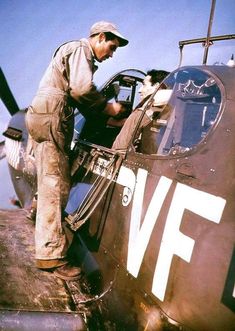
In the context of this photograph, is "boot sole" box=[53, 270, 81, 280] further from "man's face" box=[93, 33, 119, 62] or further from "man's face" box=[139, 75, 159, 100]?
"man's face" box=[93, 33, 119, 62]

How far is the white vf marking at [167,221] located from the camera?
173 cm

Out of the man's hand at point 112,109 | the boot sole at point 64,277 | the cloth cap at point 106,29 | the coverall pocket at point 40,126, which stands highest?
the cloth cap at point 106,29

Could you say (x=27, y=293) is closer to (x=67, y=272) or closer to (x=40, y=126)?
(x=67, y=272)

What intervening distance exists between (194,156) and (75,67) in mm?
1518

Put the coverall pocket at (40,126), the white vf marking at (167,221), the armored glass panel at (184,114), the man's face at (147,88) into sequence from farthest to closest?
1. the man's face at (147,88)
2. the coverall pocket at (40,126)
3. the armored glass panel at (184,114)
4. the white vf marking at (167,221)

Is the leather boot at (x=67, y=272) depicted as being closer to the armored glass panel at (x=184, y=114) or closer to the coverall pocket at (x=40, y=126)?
the coverall pocket at (x=40, y=126)

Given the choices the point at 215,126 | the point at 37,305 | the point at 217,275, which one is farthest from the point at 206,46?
the point at 37,305

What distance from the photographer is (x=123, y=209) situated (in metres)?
2.40

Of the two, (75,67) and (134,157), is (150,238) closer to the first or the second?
(134,157)

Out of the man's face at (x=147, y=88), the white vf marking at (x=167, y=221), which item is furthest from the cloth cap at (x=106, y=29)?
the white vf marking at (x=167, y=221)

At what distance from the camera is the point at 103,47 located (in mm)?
3020

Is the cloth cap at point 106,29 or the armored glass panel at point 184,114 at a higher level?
the cloth cap at point 106,29

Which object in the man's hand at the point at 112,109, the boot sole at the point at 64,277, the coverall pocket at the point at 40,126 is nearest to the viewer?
the boot sole at the point at 64,277

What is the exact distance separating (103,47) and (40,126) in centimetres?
94
